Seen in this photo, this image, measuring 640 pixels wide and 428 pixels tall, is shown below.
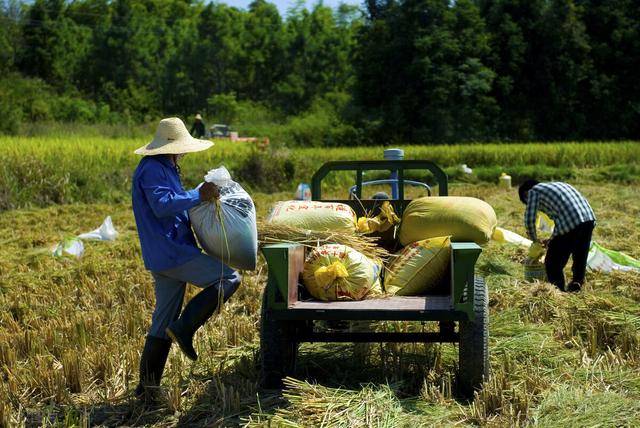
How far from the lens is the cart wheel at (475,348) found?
3914 mm

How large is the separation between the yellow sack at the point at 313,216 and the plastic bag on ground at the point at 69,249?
14.6 ft

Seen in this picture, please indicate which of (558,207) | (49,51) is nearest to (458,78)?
(49,51)

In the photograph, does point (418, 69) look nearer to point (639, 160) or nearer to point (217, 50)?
point (639, 160)

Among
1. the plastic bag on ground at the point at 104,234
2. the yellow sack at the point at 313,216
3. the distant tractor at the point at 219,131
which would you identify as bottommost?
the distant tractor at the point at 219,131

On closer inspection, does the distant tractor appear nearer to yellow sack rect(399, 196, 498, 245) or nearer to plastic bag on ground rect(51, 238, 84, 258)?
plastic bag on ground rect(51, 238, 84, 258)

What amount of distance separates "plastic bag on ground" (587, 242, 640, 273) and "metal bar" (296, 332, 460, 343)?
10.7 ft

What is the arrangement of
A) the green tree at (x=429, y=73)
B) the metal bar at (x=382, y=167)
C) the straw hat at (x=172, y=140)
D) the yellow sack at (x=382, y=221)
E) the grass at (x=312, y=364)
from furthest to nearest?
the green tree at (x=429, y=73) → the metal bar at (x=382, y=167) → the yellow sack at (x=382, y=221) → the straw hat at (x=172, y=140) → the grass at (x=312, y=364)

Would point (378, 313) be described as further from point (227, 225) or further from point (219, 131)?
point (219, 131)

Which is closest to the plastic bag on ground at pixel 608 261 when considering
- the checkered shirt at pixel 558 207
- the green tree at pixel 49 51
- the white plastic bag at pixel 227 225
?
the checkered shirt at pixel 558 207

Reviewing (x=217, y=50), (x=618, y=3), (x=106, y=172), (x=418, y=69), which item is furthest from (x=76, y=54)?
(x=106, y=172)

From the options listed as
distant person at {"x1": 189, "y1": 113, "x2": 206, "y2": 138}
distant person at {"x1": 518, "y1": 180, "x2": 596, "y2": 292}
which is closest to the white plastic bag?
distant person at {"x1": 518, "y1": 180, "x2": 596, "y2": 292}

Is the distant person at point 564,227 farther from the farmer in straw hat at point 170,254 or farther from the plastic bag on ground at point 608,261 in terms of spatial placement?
the farmer in straw hat at point 170,254

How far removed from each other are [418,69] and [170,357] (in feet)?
99.1

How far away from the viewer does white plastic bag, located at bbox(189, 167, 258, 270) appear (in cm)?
407
